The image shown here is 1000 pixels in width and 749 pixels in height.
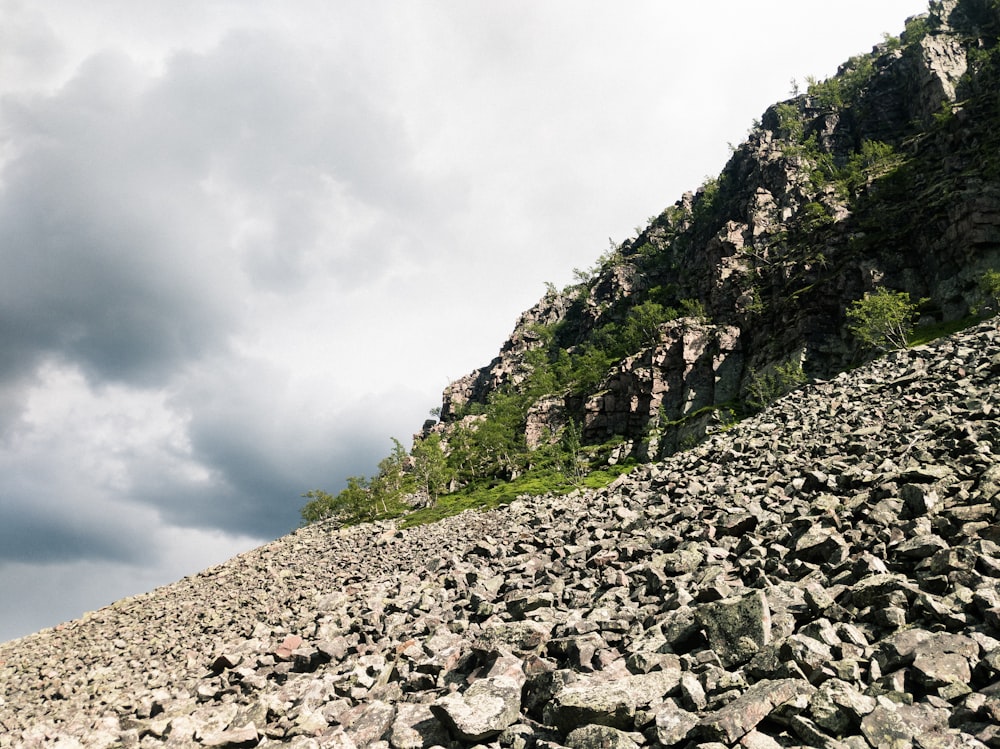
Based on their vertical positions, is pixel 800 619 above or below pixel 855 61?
below

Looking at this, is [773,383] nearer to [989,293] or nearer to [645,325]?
[989,293]

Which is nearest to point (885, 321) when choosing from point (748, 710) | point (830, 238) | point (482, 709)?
point (830, 238)

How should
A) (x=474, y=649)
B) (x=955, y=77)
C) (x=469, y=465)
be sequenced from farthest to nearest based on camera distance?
(x=955, y=77) → (x=469, y=465) → (x=474, y=649)

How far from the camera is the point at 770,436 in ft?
96.7

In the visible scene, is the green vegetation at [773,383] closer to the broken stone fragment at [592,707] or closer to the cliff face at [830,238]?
the cliff face at [830,238]

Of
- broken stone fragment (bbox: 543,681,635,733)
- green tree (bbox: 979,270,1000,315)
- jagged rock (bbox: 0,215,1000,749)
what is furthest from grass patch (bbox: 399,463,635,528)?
broken stone fragment (bbox: 543,681,635,733)

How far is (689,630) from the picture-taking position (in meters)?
8.85

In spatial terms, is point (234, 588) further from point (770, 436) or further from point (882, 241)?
point (882, 241)

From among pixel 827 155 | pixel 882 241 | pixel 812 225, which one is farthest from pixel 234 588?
pixel 827 155

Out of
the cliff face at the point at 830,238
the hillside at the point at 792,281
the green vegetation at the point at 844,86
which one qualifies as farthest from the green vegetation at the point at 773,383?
the green vegetation at the point at 844,86

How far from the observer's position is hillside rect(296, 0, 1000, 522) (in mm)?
88500

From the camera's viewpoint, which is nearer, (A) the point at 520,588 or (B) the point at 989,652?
(B) the point at 989,652

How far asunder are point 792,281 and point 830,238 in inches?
663

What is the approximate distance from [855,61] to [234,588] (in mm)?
265785
